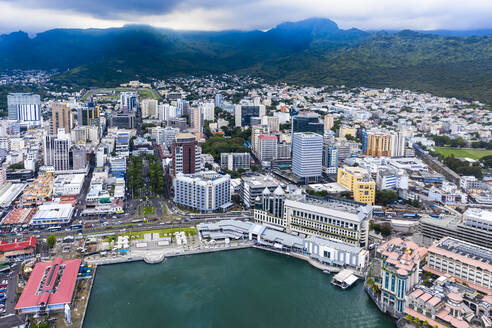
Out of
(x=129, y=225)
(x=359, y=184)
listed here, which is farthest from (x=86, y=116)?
(x=359, y=184)

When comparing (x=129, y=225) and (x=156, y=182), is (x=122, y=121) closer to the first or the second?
(x=156, y=182)

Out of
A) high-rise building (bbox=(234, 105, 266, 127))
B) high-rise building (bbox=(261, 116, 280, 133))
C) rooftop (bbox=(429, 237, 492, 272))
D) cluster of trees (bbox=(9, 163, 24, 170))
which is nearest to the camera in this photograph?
rooftop (bbox=(429, 237, 492, 272))

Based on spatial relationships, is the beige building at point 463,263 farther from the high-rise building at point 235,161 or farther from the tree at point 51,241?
the high-rise building at point 235,161

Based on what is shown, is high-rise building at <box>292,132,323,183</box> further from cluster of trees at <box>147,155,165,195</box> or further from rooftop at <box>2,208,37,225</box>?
rooftop at <box>2,208,37,225</box>

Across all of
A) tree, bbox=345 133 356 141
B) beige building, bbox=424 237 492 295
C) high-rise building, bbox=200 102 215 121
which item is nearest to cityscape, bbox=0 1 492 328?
beige building, bbox=424 237 492 295

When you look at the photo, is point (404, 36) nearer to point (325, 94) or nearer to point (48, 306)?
point (325, 94)

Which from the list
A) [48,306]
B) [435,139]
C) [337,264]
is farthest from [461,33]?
[48,306]
